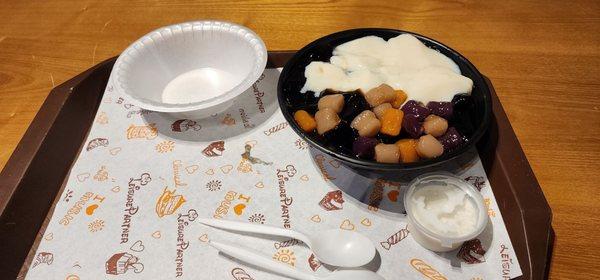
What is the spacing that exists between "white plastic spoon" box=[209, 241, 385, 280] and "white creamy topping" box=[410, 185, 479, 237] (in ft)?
0.79

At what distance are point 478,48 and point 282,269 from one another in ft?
4.91

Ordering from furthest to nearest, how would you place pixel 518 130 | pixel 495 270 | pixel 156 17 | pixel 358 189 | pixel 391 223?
pixel 156 17
pixel 518 130
pixel 358 189
pixel 391 223
pixel 495 270

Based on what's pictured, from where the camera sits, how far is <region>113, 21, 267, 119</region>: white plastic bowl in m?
1.69

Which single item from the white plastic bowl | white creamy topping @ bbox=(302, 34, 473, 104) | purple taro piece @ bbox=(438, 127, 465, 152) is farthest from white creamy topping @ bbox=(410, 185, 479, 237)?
the white plastic bowl

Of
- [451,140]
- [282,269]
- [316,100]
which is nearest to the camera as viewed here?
[282,269]

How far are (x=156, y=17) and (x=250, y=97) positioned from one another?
0.94 m

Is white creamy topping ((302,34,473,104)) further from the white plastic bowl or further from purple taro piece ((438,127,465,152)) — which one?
the white plastic bowl


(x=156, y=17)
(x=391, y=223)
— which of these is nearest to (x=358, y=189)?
(x=391, y=223)

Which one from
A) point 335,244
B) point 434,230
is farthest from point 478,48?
point 335,244

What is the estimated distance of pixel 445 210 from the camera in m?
1.22

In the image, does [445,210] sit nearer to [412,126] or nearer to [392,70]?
[412,126]

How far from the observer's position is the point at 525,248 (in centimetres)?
118

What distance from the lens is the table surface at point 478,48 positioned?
4.57 feet

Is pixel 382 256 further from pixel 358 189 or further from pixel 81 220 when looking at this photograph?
pixel 81 220
